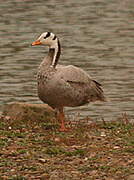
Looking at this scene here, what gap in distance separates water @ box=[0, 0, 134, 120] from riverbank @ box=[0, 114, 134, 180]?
5.93 metres

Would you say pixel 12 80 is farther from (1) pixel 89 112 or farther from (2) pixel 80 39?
(2) pixel 80 39

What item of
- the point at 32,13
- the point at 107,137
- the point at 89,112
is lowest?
the point at 32,13

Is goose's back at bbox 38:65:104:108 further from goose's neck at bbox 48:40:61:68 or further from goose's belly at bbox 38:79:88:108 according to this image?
goose's neck at bbox 48:40:61:68

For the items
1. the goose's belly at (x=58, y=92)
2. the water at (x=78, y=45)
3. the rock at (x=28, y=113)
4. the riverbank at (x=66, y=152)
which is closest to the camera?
the riverbank at (x=66, y=152)

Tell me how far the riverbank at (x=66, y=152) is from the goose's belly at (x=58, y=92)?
515 mm

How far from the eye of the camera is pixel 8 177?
9.79m

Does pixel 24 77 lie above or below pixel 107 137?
below

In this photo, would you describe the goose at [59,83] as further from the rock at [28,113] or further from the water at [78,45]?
the water at [78,45]

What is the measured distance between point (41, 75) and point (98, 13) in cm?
2813

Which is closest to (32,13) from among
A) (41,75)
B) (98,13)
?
(98,13)

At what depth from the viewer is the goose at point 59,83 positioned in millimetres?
13070

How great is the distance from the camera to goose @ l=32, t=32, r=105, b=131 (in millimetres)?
13070

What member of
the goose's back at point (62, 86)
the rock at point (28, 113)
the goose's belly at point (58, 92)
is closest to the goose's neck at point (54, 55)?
the goose's back at point (62, 86)

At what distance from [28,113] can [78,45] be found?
16.3 meters
